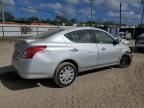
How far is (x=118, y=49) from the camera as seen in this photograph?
7.35 metres

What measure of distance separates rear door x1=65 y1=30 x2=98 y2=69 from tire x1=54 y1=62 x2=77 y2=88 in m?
0.29

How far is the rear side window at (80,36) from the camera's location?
6.03 m

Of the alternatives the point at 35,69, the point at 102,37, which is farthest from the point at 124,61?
the point at 35,69

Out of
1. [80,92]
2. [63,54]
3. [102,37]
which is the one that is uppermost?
[102,37]

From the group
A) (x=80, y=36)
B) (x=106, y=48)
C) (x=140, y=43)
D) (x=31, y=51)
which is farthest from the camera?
(x=140, y=43)

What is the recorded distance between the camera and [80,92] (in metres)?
5.30

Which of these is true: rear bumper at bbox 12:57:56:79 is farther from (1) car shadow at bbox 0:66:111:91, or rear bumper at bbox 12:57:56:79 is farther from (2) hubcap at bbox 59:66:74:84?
(1) car shadow at bbox 0:66:111:91

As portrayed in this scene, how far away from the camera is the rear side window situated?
19.8ft

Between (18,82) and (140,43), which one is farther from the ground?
(140,43)

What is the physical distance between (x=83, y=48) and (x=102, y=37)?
111 cm

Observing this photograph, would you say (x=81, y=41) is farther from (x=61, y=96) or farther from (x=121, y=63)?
(x=121, y=63)

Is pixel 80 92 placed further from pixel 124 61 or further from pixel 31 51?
pixel 124 61

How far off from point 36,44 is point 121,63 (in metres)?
3.73

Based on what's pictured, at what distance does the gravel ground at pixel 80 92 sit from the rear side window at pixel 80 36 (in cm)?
117
